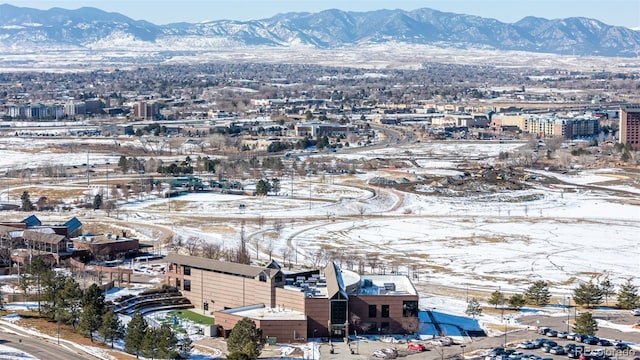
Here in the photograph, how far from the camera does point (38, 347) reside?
16562mm

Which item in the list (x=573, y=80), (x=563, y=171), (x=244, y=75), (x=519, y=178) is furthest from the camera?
(x=244, y=75)

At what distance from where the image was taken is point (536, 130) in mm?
56562

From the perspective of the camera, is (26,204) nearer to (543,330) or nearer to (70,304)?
(70,304)

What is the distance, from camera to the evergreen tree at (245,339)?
15922 mm

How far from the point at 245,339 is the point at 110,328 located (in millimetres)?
2224

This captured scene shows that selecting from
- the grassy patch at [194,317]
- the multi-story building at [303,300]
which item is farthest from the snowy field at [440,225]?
the grassy patch at [194,317]

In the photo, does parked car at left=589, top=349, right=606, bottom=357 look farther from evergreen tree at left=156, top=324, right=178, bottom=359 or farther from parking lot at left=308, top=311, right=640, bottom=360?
evergreen tree at left=156, top=324, right=178, bottom=359

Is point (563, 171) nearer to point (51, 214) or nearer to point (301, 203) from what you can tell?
point (301, 203)

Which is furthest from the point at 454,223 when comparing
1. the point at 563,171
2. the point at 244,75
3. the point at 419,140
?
the point at 244,75

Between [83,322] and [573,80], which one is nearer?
[83,322]

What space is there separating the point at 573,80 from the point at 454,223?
76011 mm

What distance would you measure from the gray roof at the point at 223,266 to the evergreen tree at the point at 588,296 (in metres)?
5.71

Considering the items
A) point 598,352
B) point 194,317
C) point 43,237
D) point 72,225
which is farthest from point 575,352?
point 72,225

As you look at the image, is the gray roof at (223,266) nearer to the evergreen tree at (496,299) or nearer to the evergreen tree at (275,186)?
the evergreen tree at (496,299)
